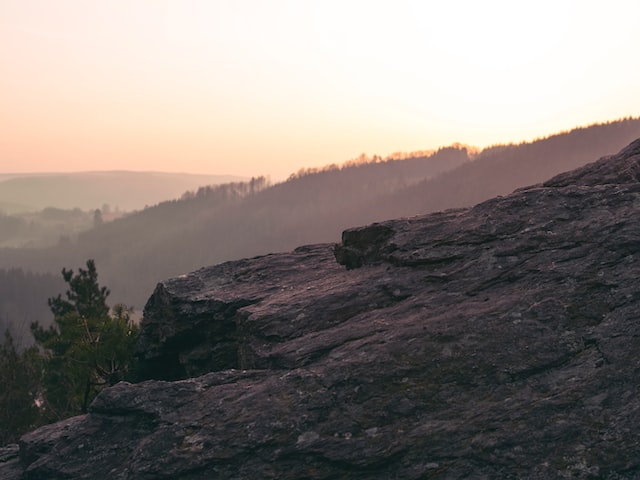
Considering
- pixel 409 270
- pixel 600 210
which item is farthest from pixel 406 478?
pixel 600 210

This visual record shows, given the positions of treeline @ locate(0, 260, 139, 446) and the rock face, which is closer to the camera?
the rock face

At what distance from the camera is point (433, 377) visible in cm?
1384

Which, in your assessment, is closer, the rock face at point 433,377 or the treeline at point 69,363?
the rock face at point 433,377

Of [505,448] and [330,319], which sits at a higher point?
[330,319]

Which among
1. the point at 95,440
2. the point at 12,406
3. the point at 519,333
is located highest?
the point at 519,333

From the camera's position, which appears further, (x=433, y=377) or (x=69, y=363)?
Answer: (x=69, y=363)

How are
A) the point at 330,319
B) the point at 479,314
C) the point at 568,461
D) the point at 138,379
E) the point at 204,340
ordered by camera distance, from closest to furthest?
the point at 568,461 < the point at 479,314 < the point at 330,319 < the point at 204,340 < the point at 138,379

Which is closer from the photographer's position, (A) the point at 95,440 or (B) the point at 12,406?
(A) the point at 95,440

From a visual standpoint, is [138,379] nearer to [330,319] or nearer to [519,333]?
[330,319]

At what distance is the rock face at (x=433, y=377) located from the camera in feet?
40.9

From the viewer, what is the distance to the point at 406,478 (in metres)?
12.5

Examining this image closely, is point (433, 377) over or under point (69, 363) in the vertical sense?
over

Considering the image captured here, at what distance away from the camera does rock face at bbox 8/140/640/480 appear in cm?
1248

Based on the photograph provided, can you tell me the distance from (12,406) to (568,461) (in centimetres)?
4232
